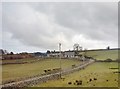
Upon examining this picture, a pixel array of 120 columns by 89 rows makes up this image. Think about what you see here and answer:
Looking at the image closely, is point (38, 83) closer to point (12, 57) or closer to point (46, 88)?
point (46, 88)

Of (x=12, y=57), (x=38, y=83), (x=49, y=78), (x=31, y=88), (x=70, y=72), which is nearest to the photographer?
(x=31, y=88)

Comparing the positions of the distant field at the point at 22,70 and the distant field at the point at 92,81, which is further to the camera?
the distant field at the point at 22,70

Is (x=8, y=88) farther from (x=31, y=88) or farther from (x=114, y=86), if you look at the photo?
(x=114, y=86)

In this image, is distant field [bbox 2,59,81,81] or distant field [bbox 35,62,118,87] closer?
distant field [bbox 35,62,118,87]

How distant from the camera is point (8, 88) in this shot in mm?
49938

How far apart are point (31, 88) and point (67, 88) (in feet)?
22.5

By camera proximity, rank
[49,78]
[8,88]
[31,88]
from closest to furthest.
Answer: [8,88]
[31,88]
[49,78]

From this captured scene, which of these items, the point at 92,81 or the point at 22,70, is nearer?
the point at 92,81

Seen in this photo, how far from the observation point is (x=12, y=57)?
154 meters

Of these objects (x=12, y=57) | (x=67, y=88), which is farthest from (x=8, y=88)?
(x=12, y=57)

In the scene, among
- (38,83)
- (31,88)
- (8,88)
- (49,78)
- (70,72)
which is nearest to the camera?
(8,88)

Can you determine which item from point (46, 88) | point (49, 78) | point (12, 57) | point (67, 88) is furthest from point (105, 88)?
point (12, 57)

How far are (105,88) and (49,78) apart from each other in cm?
1984

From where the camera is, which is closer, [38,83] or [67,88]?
[67,88]
